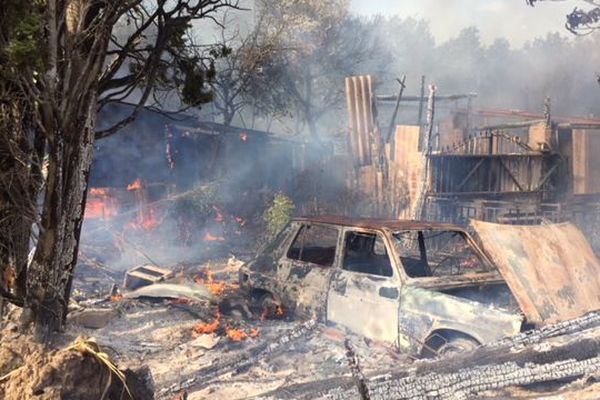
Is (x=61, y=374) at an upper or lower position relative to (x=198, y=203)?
lower

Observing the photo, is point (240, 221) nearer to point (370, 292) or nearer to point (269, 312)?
point (269, 312)

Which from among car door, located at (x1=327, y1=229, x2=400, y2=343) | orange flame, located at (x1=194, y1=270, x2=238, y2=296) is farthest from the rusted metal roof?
orange flame, located at (x1=194, y1=270, x2=238, y2=296)

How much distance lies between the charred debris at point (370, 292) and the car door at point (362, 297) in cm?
2

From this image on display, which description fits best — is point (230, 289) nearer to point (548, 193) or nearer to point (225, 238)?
point (225, 238)

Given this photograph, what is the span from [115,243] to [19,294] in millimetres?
8497

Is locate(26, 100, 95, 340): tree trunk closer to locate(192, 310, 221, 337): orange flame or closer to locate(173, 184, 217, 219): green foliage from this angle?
locate(192, 310, 221, 337): orange flame

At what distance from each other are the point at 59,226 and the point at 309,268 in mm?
3512

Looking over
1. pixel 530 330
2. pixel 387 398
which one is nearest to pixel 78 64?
pixel 387 398

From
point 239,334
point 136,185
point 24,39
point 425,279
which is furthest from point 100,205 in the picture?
point 24,39

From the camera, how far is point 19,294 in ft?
12.4

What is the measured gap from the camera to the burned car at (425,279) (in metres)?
5.29

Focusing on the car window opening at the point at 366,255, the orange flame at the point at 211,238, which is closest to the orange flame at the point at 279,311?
the car window opening at the point at 366,255

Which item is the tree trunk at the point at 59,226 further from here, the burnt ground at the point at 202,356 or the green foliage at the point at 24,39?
the green foliage at the point at 24,39

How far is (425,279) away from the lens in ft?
18.8
